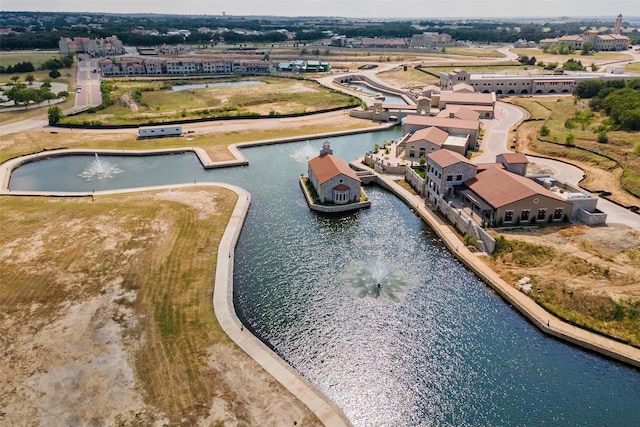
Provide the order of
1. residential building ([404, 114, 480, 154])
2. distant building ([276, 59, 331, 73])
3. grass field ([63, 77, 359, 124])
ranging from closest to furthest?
residential building ([404, 114, 480, 154])
grass field ([63, 77, 359, 124])
distant building ([276, 59, 331, 73])

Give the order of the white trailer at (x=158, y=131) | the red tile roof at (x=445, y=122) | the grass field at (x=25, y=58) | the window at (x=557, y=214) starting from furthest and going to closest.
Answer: the grass field at (x=25, y=58)
the white trailer at (x=158, y=131)
the red tile roof at (x=445, y=122)
the window at (x=557, y=214)

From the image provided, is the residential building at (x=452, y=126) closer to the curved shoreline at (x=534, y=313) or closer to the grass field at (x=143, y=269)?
the curved shoreline at (x=534, y=313)

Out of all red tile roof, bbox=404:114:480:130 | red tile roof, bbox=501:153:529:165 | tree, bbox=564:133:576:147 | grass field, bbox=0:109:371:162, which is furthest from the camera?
red tile roof, bbox=404:114:480:130

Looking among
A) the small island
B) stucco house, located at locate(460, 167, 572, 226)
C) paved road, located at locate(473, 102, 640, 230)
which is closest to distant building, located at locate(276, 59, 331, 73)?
paved road, located at locate(473, 102, 640, 230)

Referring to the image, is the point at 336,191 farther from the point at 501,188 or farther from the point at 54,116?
the point at 54,116

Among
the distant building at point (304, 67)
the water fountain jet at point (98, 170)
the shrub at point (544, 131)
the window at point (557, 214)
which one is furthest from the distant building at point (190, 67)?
the window at point (557, 214)

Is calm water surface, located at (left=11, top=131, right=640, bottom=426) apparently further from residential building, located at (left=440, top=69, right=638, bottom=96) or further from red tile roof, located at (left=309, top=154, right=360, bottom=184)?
residential building, located at (left=440, top=69, right=638, bottom=96)

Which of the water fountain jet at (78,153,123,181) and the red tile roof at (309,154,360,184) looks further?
the water fountain jet at (78,153,123,181)
